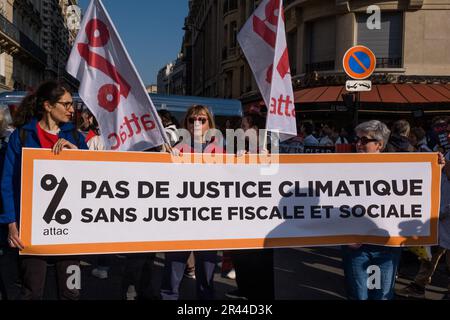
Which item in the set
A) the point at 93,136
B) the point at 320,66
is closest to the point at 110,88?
the point at 93,136

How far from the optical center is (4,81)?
3002 centimetres

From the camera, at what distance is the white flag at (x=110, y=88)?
3.66m

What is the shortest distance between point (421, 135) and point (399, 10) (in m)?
11.7

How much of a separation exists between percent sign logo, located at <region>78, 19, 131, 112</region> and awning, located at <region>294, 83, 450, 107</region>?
13.8 meters

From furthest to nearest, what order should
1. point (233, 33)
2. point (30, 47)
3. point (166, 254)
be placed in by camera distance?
point (30, 47) < point (233, 33) < point (166, 254)

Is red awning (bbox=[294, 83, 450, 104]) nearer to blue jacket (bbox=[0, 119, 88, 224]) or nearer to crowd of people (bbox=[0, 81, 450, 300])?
crowd of people (bbox=[0, 81, 450, 300])

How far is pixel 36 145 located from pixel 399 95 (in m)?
15.1

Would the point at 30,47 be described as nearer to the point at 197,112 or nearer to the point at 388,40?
the point at 388,40

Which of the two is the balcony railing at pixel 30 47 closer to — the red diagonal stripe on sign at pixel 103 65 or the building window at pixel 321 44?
the building window at pixel 321 44

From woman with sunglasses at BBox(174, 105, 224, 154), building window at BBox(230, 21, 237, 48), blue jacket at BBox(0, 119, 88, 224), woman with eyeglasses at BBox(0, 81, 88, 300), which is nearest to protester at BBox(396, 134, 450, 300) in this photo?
woman with sunglasses at BBox(174, 105, 224, 154)

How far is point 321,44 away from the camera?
20188 millimetres

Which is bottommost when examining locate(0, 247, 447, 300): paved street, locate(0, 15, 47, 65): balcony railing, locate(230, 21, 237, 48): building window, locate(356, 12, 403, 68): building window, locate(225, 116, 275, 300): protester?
locate(0, 247, 447, 300): paved street

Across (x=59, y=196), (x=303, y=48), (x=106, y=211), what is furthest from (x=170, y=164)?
(x=303, y=48)

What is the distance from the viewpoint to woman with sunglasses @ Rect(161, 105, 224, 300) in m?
3.82
